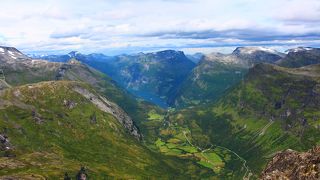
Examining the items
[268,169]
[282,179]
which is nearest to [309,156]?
[282,179]

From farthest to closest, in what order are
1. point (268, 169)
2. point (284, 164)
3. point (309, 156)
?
1. point (268, 169)
2. point (284, 164)
3. point (309, 156)

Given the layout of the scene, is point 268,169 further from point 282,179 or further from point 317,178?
point 317,178

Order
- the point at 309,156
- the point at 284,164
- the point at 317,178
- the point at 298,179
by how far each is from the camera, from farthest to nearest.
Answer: the point at 284,164, the point at 309,156, the point at 298,179, the point at 317,178

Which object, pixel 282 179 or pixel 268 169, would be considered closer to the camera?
pixel 282 179

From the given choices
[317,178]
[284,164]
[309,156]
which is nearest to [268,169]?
[284,164]

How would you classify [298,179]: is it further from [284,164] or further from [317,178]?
[284,164]

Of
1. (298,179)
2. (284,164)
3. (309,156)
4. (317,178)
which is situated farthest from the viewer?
(284,164)

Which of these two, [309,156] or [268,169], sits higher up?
[309,156]
